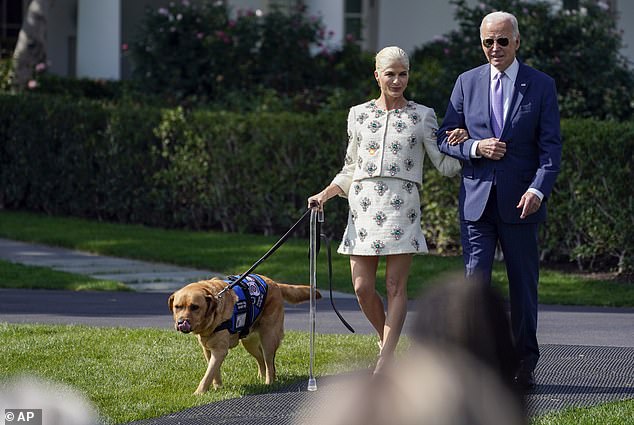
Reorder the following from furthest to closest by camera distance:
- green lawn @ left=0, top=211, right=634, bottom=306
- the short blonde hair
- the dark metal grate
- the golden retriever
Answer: green lawn @ left=0, top=211, right=634, bottom=306 → the short blonde hair → the golden retriever → the dark metal grate

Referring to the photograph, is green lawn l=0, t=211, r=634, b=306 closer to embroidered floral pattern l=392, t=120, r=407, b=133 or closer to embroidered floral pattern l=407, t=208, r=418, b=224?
embroidered floral pattern l=407, t=208, r=418, b=224

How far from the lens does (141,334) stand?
8.95 meters

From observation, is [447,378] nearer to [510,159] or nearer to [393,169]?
[510,159]

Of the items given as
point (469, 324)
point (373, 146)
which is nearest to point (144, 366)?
point (373, 146)

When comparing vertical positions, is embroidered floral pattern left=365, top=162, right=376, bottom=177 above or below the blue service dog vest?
above

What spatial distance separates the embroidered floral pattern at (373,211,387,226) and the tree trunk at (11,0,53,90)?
14475 mm

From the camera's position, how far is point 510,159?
6785 millimetres

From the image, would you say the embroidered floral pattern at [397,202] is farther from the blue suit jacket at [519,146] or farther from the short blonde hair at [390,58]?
the short blonde hair at [390,58]

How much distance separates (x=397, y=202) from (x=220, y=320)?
4.16 feet

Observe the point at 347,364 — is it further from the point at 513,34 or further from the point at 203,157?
the point at 203,157

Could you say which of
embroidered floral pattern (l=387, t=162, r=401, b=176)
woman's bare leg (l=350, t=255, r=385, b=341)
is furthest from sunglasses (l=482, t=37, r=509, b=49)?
woman's bare leg (l=350, t=255, r=385, b=341)

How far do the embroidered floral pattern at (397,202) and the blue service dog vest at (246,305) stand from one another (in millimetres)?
896

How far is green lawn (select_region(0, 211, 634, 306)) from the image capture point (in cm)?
1216

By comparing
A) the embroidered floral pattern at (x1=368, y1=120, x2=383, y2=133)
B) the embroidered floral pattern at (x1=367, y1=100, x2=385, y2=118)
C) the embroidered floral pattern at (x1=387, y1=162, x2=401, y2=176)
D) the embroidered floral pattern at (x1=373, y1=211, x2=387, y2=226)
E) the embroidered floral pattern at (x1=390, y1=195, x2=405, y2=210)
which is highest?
the embroidered floral pattern at (x1=367, y1=100, x2=385, y2=118)
